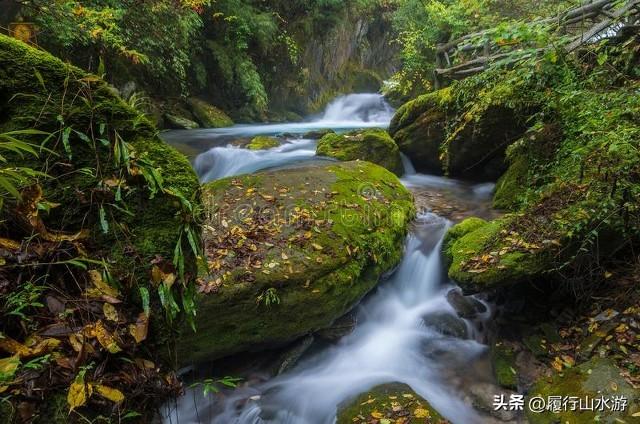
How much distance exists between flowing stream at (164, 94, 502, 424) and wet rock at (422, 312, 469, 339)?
1 centimetres

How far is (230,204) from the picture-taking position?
5.22 m

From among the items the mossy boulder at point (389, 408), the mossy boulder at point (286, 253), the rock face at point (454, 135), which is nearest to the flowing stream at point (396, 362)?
the mossy boulder at point (389, 408)

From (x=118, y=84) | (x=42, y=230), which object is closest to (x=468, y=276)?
(x=42, y=230)

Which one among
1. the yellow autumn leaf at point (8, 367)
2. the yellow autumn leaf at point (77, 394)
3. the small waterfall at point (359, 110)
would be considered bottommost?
the yellow autumn leaf at point (77, 394)

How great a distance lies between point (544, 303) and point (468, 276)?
120 centimetres

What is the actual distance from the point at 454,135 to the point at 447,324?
3555 millimetres

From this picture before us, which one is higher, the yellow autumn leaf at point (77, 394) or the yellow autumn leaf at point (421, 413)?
the yellow autumn leaf at point (77, 394)

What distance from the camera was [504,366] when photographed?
427cm

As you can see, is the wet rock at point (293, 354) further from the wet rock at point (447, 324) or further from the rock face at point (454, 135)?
the rock face at point (454, 135)

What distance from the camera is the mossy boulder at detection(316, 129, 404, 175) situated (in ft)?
28.5

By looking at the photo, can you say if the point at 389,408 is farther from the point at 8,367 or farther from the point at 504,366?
the point at 8,367

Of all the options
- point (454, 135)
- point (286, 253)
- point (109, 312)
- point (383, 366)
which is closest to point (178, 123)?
point (454, 135)

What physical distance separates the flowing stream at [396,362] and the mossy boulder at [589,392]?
56 cm

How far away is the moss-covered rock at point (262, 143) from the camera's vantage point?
10224mm
